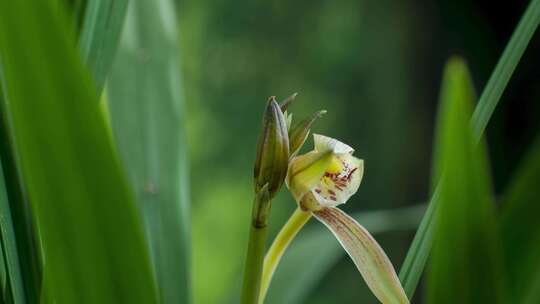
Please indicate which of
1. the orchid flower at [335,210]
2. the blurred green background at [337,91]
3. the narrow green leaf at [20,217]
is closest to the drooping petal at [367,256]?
the orchid flower at [335,210]

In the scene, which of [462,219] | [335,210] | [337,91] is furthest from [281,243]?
[337,91]

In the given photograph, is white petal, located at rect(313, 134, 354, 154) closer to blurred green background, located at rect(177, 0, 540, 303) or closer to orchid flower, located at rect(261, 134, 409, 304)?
orchid flower, located at rect(261, 134, 409, 304)

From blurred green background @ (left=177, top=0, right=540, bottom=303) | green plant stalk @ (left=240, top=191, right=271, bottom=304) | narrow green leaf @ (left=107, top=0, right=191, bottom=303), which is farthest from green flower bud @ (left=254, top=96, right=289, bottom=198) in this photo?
blurred green background @ (left=177, top=0, right=540, bottom=303)

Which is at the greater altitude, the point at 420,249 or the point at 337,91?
the point at 420,249

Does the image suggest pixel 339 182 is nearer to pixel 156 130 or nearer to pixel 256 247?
pixel 256 247

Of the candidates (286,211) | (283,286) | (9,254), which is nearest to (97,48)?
(9,254)

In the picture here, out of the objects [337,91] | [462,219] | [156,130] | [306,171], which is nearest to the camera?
[462,219]

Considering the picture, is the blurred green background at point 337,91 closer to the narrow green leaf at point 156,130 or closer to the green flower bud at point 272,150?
the narrow green leaf at point 156,130
